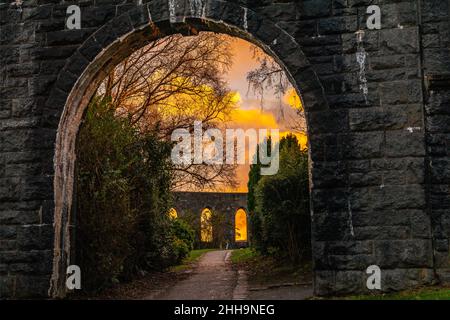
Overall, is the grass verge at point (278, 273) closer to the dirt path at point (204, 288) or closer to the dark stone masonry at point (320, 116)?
the dirt path at point (204, 288)

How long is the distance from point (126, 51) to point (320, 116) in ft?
10.4

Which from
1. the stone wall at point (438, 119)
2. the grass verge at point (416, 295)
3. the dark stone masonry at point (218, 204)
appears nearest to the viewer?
the grass verge at point (416, 295)

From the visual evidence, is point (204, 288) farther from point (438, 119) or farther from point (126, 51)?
point (438, 119)

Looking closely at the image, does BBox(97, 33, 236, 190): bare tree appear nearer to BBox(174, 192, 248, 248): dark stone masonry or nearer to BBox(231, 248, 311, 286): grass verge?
BBox(231, 248, 311, 286): grass verge

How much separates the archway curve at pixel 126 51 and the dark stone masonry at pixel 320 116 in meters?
0.02

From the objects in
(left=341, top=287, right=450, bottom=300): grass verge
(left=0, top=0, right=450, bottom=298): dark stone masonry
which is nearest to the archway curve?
(left=0, top=0, right=450, bottom=298): dark stone masonry

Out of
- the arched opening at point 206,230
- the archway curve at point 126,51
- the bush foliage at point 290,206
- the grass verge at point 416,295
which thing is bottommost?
the arched opening at point 206,230

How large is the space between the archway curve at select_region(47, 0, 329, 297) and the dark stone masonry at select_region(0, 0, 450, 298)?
0.05 feet

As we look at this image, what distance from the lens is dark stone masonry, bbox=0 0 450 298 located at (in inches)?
263

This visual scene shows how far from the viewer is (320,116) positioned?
277 inches

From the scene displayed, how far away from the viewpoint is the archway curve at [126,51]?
23.5 feet

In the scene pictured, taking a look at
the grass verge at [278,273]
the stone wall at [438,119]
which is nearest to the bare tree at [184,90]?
the grass verge at [278,273]

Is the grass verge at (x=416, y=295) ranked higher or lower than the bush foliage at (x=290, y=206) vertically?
lower

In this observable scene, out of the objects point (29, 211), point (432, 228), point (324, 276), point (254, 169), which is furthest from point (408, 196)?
point (254, 169)
